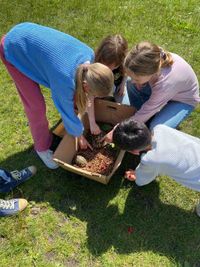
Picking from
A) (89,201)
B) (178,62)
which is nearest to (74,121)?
(89,201)

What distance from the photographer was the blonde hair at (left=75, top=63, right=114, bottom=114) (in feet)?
9.43

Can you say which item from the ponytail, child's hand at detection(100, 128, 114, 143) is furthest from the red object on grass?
the ponytail

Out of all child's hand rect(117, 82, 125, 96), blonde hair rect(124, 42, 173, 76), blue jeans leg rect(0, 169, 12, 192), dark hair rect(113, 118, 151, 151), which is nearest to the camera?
dark hair rect(113, 118, 151, 151)

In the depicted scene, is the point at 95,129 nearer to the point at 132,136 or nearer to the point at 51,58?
the point at 132,136

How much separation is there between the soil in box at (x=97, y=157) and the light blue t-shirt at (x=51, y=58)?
577 millimetres

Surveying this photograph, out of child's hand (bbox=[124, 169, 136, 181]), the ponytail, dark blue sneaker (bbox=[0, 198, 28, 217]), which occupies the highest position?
the ponytail

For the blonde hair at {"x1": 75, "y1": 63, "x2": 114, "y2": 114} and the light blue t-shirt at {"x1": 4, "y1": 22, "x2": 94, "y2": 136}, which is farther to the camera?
the light blue t-shirt at {"x1": 4, "y1": 22, "x2": 94, "y2": 136}

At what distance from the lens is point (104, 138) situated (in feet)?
12.6

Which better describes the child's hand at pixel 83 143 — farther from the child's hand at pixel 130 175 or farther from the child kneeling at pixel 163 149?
the child kneeling at pixel 163 149

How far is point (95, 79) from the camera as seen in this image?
287 cm

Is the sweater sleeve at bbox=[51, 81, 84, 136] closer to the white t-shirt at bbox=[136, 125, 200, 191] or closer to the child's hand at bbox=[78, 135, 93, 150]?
the child's hand at bbox=[78, 135, 93, 150]

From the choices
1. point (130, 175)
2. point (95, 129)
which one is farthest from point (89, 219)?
point (95, 129)

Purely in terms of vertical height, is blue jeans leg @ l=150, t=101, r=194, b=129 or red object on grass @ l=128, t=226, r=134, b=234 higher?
blue jeans leg @ l=150, t=101, r=194, b=129

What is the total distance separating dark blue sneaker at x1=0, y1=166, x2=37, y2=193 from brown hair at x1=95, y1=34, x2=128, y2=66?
4.34 feet
